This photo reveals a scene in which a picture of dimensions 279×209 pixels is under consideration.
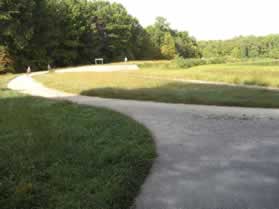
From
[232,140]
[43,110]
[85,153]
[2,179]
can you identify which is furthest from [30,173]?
[43,110]

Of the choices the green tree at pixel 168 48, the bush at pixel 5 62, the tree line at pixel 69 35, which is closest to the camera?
the bush at pixel 5 62

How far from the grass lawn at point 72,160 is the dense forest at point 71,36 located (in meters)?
26.5

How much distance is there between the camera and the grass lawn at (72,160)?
12.7 feet

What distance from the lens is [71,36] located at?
47969mm

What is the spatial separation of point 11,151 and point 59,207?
2.43m

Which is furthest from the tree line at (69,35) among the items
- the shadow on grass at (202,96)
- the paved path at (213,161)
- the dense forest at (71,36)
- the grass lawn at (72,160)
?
the paved path at (213,161)

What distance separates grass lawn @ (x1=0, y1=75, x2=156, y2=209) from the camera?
3859 millimetres

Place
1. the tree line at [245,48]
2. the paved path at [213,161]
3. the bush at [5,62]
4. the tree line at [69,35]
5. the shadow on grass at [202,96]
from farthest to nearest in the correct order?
the tree line at [245,48] < the tree line at [69,35] < the bush at [5,62] < the shadow on grass at [202,96] < the paved path at [213,161]

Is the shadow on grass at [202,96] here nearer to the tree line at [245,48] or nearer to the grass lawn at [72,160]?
the grass lawn at [72,160]

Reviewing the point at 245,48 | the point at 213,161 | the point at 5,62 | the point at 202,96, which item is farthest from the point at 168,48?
the point at 213,161

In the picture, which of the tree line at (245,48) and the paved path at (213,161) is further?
the tree line at (245,48)

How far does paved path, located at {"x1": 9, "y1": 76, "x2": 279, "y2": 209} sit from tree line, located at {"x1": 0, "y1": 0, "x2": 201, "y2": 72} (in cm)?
2773

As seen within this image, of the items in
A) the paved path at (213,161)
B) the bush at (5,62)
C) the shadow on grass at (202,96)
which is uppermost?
the bush at (5,62)

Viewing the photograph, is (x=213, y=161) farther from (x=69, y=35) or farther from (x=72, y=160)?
(x=69, y=35)
